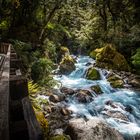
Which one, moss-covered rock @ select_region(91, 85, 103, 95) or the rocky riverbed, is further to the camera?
moss-covered rock @ select_region(91, 85, 103, 95)

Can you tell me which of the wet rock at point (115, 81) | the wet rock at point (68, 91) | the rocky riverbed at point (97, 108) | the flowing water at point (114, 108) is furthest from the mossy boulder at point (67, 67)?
the wet rock at point (68, 91)

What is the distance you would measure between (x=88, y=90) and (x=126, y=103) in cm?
253

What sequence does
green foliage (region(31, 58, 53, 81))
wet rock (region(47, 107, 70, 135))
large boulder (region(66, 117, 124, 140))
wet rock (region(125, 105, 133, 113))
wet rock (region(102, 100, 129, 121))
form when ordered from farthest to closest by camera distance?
green foliage (region(31, 58, 53, 81)) < wet rock (region(125, 105, 133, 113)) < wet rock (region(102, 100, 129, 121)) < wet rock (region(47, 107, 70, 135)) < large boulder (region(66, 117, 124, 140))

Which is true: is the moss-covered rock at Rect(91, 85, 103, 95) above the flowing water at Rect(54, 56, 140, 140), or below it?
above

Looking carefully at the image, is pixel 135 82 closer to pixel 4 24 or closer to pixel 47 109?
pixel 47 109

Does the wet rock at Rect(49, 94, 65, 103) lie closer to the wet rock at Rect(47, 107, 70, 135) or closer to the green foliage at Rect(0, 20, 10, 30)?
the wet rock at Rect(47, 107, 70, 135)

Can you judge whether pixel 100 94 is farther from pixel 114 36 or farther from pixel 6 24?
pixel 114 36

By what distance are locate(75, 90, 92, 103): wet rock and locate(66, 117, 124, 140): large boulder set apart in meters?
5.56

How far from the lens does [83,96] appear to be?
14.4m

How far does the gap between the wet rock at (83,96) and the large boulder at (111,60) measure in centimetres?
799

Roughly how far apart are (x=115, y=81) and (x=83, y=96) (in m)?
4.74

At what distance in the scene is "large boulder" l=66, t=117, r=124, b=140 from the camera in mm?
7719

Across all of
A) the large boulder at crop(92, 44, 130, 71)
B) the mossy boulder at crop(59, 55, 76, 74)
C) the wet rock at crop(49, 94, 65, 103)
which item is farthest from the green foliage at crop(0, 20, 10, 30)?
the wet rock at crop(49, 94, 65, 103)

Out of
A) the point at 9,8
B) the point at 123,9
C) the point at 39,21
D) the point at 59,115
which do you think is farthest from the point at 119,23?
the point at 59,115
